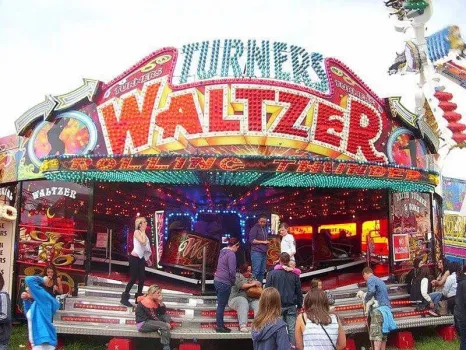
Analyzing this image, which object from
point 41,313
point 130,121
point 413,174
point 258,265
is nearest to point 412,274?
point 413,174

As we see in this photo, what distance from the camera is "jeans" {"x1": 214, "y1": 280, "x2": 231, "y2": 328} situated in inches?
413

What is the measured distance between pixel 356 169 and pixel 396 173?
1.12 meters

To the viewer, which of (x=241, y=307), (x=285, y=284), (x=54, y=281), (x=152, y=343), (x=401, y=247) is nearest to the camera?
(x=285, y=284)

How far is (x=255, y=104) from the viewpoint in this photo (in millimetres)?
14367

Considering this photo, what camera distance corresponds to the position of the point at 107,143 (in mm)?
14203

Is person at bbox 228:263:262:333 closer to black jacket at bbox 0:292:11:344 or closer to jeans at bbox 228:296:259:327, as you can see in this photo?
jeans at bbox 228:296:259:327

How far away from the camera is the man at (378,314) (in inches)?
404

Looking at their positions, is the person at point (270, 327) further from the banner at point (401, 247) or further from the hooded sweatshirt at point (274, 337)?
the banner at point (401, 247)

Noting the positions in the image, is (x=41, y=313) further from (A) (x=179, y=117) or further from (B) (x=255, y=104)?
(B) (x=255, y=104)

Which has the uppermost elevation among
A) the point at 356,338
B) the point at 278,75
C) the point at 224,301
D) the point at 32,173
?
the point at 278,75

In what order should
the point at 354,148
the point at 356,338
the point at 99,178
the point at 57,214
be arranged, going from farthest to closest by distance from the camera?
the point at 354,148
the point at 57,214
the point at 99,178
the point at 356,338

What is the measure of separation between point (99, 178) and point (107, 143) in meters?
1.48

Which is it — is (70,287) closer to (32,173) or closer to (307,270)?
(32,173)

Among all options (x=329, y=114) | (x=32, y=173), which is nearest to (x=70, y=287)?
(x=32, y=173)
